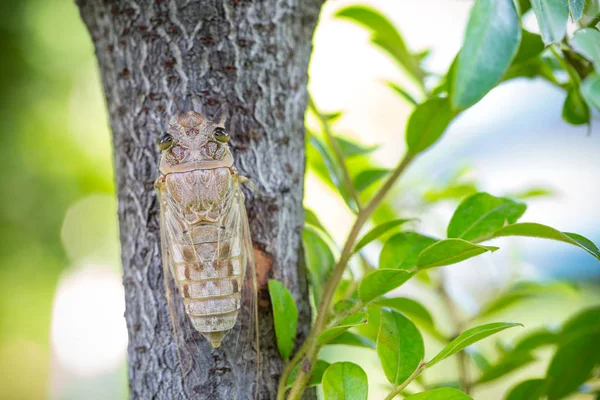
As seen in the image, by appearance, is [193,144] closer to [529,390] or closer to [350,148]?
[350,148]

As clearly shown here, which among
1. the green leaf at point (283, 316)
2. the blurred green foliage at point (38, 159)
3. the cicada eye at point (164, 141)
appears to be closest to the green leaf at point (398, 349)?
the green leaf at point (283, 316)

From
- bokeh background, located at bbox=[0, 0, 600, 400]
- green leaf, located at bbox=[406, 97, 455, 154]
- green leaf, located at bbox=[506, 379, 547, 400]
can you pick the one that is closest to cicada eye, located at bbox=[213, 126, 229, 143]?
green leaf, located at bbox=[406, 97, 455, 154]

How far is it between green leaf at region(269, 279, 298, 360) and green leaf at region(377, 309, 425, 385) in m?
0.11

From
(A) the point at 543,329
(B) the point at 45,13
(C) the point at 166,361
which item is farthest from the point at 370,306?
(B) the point at 45,13

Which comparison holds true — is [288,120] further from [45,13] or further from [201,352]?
[45,13]

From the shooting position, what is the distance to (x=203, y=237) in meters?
0.72

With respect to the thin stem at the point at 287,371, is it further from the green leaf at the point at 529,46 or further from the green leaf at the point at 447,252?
the green leaf at the point at 529,46

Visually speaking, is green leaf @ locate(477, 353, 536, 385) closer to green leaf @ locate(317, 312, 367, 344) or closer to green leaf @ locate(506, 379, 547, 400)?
green leaf @ locate(506, 379, 547, 400)

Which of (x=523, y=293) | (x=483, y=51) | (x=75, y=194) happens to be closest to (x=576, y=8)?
(x=483, y=51)

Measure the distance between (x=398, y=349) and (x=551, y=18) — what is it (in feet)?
1.17

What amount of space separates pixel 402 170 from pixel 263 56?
0.23 metres

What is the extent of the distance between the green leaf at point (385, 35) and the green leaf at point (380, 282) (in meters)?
0.40

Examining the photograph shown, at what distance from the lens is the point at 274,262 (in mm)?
699

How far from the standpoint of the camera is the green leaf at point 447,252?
0.54 m
